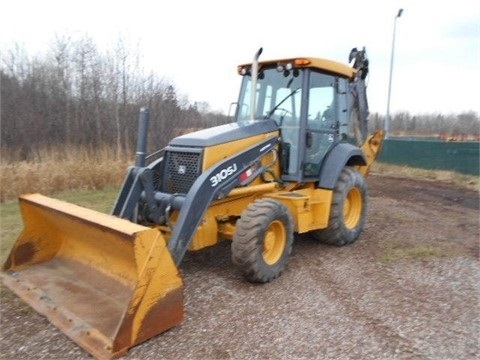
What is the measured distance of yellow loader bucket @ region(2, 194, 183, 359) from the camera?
123 inches

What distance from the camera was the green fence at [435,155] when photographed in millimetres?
13898

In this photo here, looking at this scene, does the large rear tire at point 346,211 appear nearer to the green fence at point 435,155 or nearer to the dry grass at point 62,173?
the dry grass at point 62,173

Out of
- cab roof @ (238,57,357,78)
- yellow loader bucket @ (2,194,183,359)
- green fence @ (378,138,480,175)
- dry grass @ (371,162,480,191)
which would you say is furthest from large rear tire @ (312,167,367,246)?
green fence @ (378,138,480,175)

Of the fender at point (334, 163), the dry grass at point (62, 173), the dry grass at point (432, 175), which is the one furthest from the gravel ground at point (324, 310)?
the dry grass at point (432, 175)

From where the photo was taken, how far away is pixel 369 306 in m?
3.98

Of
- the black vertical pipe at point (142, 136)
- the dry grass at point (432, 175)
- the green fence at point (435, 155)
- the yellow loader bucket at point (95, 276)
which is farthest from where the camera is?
the green fence at point (435, 155)

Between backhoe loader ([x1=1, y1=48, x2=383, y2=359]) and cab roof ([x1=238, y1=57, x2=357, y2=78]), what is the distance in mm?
17

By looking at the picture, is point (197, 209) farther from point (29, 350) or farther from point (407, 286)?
point (407, 286)

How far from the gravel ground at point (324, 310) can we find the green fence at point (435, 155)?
351 inches

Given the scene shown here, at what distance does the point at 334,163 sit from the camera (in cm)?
560

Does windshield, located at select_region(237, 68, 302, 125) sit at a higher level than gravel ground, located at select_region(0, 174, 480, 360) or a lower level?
higher

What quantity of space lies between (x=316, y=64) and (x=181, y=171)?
2184mm

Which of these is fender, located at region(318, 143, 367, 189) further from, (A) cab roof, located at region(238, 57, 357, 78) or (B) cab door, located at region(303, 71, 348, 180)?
(A) cab roof, located at region(238, 57, 357, 78)

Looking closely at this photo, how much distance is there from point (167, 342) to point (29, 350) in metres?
1.02
